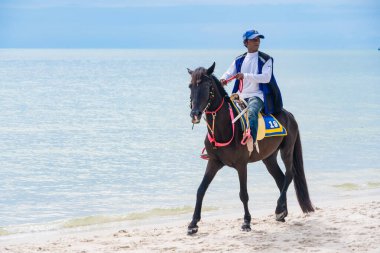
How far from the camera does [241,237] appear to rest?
32.6ft

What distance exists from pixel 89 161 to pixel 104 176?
9.34 ft

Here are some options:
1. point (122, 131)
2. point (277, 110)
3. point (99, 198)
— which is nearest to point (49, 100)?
point (122, 131)

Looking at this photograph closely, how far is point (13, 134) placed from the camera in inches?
1137

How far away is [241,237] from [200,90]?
6.49 ft

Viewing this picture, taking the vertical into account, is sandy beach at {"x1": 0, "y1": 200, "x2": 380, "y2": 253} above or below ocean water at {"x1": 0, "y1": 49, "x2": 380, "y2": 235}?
below

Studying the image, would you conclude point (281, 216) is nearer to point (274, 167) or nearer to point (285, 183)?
point (285, 183)

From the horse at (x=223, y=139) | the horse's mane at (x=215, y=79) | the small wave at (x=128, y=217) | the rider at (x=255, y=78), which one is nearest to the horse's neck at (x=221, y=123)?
the horse at (x=223, y=139)

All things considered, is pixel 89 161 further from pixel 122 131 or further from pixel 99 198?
pixel 122 131

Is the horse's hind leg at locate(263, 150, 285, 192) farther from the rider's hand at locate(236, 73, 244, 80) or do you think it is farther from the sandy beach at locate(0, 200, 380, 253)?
the rider's hand at locate(236, 73, 244, 80)

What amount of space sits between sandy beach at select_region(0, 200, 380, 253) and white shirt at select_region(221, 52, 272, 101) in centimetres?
181

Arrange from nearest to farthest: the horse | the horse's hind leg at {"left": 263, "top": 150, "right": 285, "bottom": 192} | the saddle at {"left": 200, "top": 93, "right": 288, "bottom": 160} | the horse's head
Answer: the horse's head → the horse → the saddle at {"left": 200, "top": 93, "right": 288, "bottom": 160} → the horse's hind leg at {"left": 263, "top": 150, "right": 285, "bottom": 192}

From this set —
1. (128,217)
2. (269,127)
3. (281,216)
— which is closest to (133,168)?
(128,217)

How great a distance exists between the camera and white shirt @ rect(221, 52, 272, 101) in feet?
33.7

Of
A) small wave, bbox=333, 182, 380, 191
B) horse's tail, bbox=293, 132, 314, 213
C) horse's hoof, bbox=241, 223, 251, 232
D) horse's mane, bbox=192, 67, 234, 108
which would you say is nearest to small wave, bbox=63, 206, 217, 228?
horse's tail, bbox=293, 132, 314, 213
